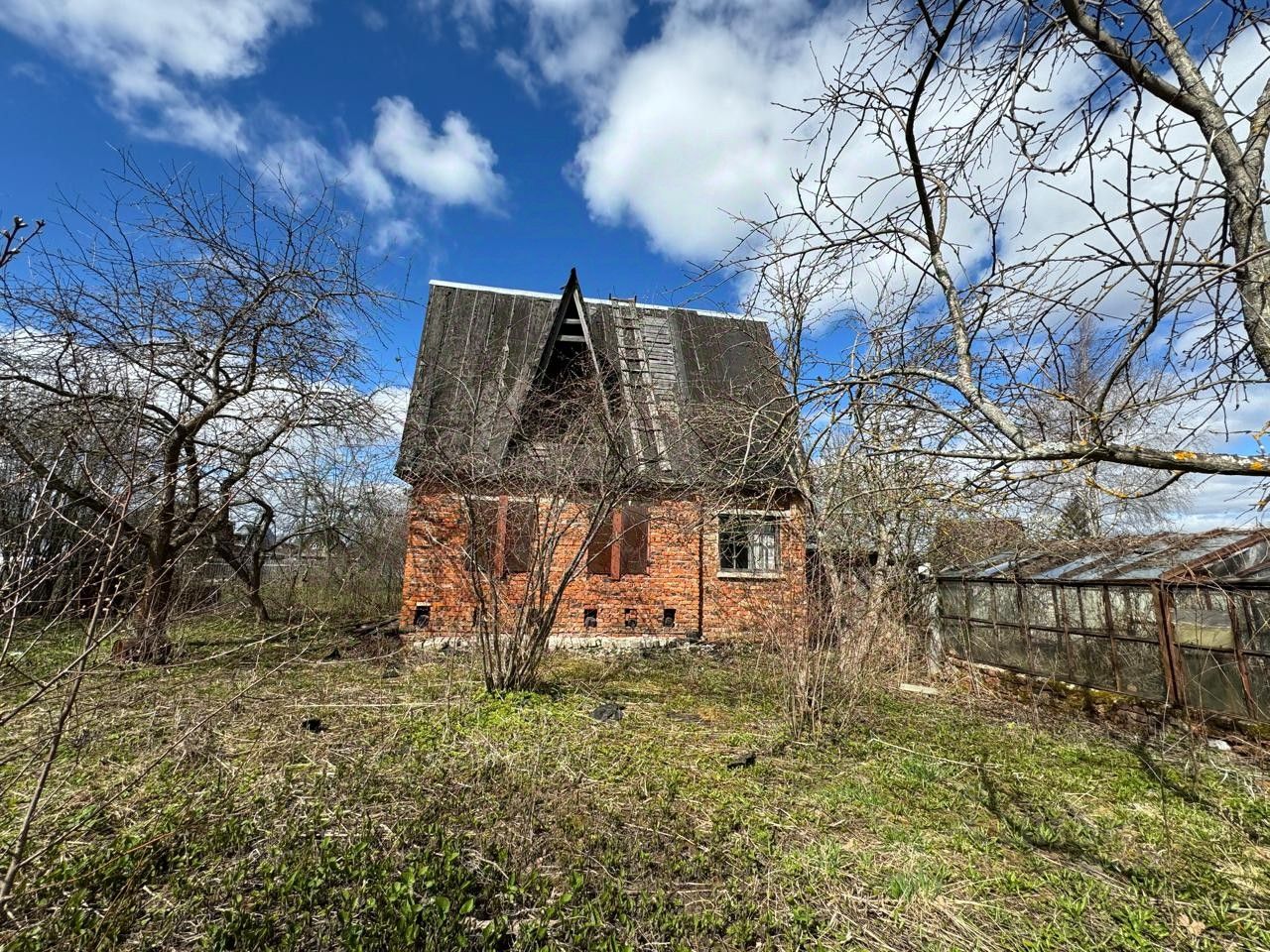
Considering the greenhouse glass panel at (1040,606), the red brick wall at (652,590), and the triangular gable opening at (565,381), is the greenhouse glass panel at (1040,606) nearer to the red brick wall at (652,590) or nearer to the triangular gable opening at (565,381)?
the red brick wall at (652,590)

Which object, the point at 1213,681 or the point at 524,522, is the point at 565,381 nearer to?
the point at 524,522

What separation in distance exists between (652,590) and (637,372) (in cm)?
426

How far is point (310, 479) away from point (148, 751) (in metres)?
4.46

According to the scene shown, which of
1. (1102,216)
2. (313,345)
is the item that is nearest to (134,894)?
(1102,216)

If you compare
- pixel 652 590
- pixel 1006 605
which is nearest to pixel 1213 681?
pixel 1006 605

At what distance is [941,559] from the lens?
35.2ft

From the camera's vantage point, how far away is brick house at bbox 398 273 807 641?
741 centimetres

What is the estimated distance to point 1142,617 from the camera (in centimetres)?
679

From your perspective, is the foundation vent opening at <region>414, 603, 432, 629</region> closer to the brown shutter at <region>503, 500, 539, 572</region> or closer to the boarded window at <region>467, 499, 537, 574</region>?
the boarded window at <region>467, 499, 537, 574</region>

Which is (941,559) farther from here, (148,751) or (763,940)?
(148,751)

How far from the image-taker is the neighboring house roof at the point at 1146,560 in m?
6.27

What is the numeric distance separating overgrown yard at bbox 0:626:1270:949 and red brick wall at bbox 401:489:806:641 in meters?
3.84

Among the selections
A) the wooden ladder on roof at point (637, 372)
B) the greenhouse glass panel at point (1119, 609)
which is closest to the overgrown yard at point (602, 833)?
the greenhouse glass panel at point (1119, 609)

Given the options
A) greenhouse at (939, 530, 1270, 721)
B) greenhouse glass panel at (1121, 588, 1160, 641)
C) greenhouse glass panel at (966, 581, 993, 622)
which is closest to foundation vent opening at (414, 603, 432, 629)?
greenhouse at (939, 530, 1270, 721)
